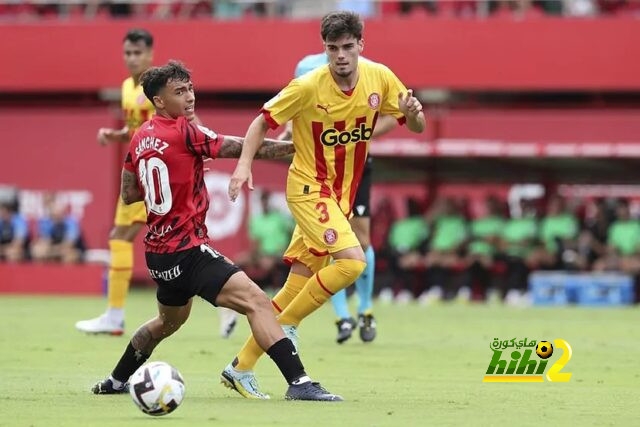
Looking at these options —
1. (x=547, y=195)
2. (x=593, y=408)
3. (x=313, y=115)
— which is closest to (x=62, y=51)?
(x=547, y=195)

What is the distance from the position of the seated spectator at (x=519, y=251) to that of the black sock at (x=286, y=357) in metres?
13.5

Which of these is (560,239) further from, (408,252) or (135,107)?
(135,107)

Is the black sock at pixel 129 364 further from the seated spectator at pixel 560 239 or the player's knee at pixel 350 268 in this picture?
the seated spectator at pixel 560 239

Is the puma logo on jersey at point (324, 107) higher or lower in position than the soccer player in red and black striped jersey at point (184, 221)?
higher

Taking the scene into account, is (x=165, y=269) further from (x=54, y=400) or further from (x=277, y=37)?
(x=277, y=37)

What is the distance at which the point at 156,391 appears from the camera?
716 cm

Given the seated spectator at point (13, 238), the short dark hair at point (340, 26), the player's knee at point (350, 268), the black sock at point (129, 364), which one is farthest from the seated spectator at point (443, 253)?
the black sock at point (129, 364)

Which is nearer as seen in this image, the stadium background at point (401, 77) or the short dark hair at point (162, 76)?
the short dark hair at point (162, 76)

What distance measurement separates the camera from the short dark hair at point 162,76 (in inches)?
321

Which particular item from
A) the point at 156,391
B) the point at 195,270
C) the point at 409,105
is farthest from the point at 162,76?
the point at 156,391

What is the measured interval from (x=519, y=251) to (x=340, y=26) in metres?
13.2

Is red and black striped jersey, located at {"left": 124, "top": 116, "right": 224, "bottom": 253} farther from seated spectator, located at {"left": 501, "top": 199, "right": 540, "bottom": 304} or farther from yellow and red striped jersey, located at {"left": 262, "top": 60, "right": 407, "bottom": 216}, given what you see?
seated spectator, located at {"left": 501, "top": 199, "right": 540, "bottom": 304}

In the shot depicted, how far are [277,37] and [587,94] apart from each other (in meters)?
6.00

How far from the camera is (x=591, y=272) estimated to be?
Result: 69.8 ft
